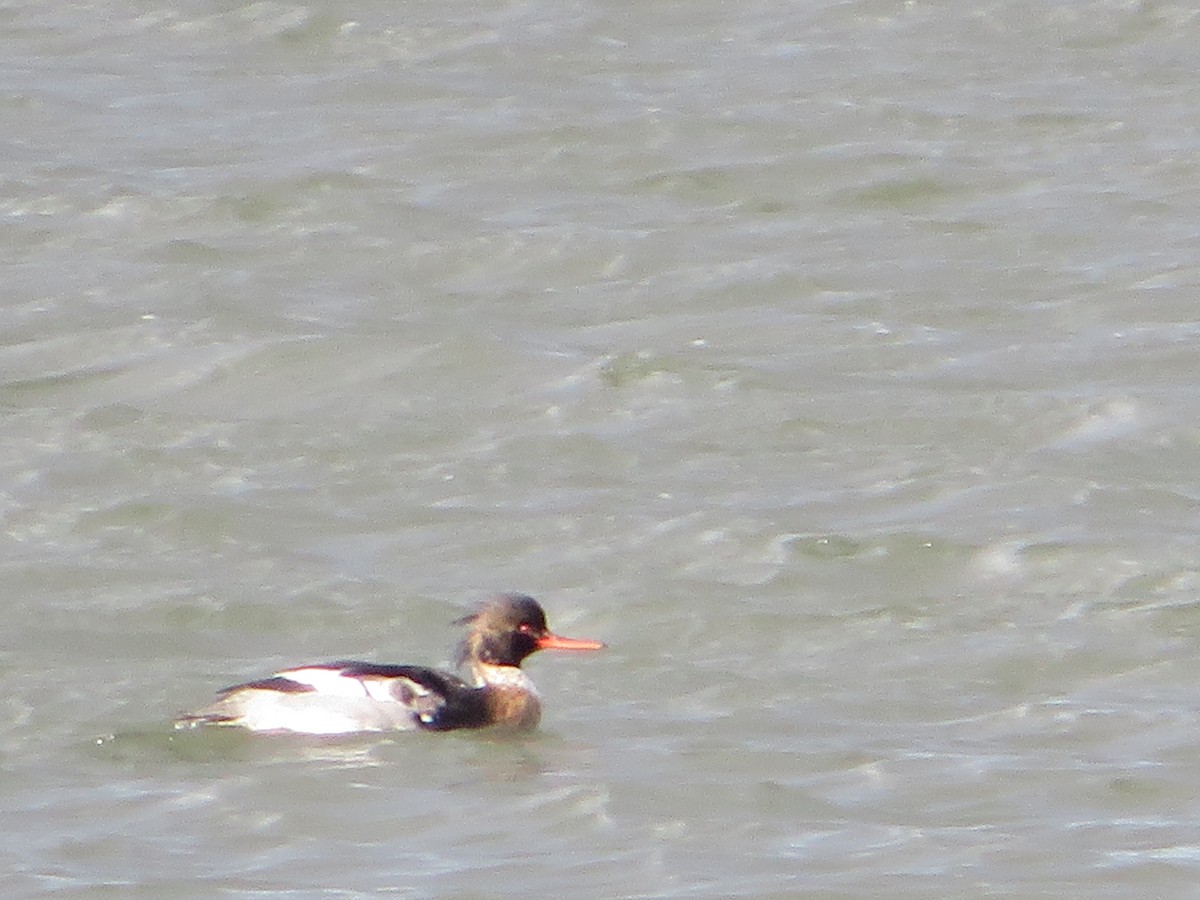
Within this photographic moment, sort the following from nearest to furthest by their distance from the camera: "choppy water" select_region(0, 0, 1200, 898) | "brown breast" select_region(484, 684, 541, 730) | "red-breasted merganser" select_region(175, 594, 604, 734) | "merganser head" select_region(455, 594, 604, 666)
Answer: "choppy water" select_region(0, 0, 1200, 898), "red-breasted merganser" select_region(175, 594, 604, 734), "brown breast" select_region(484, 684, 541, 730), "merganser head" select_region(455, 594, 604, 666)

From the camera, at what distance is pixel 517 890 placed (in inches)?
333

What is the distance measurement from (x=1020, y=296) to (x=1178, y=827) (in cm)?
651

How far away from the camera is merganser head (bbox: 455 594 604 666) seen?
10.9 m

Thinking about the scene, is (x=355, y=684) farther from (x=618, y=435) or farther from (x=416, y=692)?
(x=618, y=435)

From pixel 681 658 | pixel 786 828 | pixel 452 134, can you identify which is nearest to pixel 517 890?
pixel 786 828

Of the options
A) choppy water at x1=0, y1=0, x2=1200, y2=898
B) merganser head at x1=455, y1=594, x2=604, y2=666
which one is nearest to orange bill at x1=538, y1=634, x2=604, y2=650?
merganser head at x1=455, y1=594, x2=604, y2=666

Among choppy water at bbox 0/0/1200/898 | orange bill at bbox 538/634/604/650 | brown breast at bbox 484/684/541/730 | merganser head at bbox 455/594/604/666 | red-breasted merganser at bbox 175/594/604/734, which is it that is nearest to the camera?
choppy water at bbox 0/0/1200/898

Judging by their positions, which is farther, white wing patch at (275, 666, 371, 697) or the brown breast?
the brown breast

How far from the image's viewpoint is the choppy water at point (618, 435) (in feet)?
30.2

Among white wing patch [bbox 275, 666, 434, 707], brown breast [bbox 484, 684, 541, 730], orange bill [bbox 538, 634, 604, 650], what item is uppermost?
white wing patch [bbox 275, 666, 434, 707]

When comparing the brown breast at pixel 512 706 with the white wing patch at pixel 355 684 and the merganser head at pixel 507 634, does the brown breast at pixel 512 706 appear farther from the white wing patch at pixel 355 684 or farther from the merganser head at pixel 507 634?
the white wing patch at pixel 355 684

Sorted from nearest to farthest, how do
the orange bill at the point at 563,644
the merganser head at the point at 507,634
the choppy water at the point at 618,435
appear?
1. the choppy water at the point at 618,435
2. the orange bill at the point at 563,644
3. the merganser head at the point at 507,634

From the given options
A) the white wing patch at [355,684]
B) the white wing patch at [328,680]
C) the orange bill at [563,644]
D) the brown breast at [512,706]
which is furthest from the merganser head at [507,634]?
the white wing patch at [328,680]

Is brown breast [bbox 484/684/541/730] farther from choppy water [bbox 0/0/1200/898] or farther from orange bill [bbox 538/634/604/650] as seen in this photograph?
orange bill [bbox 538/634/604/650]
